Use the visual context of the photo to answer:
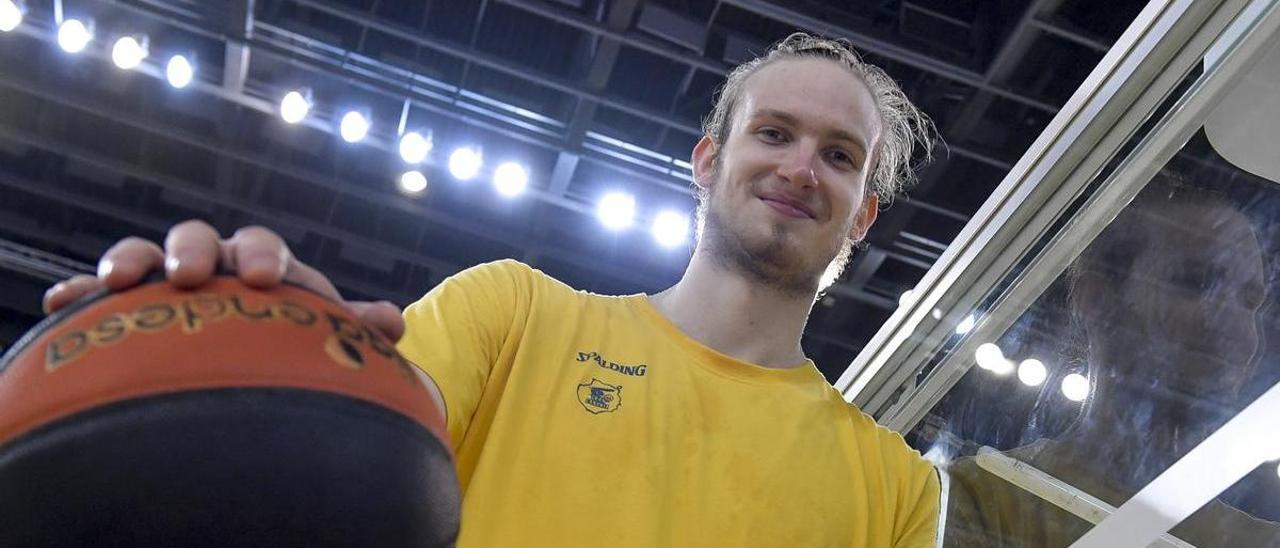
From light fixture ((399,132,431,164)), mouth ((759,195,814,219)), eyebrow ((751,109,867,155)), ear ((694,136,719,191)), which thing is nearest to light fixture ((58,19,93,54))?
light fixture ((399,132,431,164))

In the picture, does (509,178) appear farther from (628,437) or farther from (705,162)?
(628,437)

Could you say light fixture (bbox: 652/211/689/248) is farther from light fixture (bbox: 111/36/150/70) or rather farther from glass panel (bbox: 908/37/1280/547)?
glass panel (bbox: 908/37/1280/547)

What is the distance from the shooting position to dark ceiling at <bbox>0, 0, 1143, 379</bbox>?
16.5 ft

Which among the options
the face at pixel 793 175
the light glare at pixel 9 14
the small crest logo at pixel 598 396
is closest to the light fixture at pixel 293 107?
the light glare at pixel 9 14

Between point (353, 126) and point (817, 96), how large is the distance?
4102mm

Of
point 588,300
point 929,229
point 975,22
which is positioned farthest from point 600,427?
point 929,229

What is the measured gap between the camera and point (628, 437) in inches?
57.0

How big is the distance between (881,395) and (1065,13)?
2.92m

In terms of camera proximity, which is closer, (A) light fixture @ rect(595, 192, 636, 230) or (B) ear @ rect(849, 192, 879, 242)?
(B) ear @ rect(849, 192, 879, 242)

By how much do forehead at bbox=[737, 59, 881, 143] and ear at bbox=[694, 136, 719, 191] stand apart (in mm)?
85

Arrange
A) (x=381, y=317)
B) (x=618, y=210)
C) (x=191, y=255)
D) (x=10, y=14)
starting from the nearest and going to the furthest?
(x=191, y=255)
(x=381, y=317)
(x=10, y=14)
(x=618, y=210)

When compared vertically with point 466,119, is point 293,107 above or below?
below

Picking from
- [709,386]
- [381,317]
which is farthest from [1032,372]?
[381,317]

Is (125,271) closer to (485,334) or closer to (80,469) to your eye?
(80,469)
